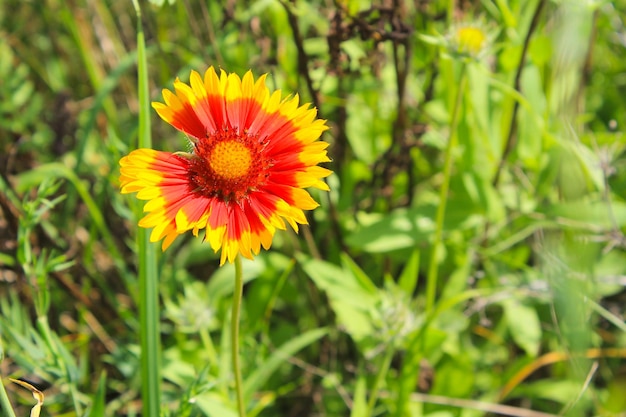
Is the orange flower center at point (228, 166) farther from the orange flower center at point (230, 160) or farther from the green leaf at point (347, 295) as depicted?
the green leaf at point (347, 295)

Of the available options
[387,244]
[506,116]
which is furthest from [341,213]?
[506,116]

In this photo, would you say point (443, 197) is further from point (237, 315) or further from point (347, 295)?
point (237, 315)

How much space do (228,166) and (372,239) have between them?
0.66 meters

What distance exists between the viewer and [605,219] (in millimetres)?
1564

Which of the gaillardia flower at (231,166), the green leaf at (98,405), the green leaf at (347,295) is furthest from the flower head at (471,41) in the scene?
the green leaf at (98,405)

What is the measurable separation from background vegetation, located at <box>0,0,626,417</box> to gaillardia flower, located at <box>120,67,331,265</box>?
42 centimetres

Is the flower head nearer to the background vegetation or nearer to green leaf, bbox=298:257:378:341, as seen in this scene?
the background vegetation

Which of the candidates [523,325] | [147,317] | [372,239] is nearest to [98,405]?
[147,317]

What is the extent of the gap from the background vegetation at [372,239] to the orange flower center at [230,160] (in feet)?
1.50

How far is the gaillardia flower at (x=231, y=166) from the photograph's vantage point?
97 centimetres

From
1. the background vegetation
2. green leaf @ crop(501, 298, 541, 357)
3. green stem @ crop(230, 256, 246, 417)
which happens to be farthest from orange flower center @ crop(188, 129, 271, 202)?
green leaf @ crop(501, 298, 541, 357)

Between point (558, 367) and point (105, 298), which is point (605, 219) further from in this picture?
point (105, 298)

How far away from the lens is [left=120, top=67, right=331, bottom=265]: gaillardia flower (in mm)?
972

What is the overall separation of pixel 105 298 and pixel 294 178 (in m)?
1.07
